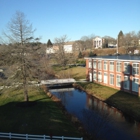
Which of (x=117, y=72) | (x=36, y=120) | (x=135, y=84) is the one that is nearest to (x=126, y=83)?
(x=135, y=84)

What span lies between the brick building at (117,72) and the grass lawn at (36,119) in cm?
1285

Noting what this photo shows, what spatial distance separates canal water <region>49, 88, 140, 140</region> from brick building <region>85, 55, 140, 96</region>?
5.85 metres

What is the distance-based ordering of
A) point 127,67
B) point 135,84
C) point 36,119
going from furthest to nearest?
point 127,67, point 135,84, point 36,119

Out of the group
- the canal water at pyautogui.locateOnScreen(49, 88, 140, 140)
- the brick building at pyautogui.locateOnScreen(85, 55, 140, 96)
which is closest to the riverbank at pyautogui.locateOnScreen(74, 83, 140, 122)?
the canal water at pyautogui.locateOnScreen(49, 88, 140, 140)

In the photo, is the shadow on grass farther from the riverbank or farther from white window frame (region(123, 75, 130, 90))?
white window frame (region(123, 75, 130, 90))

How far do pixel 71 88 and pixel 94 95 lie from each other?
27.1ft

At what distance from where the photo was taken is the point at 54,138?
1379cm

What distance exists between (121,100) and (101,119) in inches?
412

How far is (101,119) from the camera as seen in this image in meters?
15.9

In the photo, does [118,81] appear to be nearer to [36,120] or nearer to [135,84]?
[135,84]

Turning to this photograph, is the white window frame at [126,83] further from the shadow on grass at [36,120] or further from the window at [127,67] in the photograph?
the shadow on grass at [36,120]

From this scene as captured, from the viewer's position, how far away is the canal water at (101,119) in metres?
15.6

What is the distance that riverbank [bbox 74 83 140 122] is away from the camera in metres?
21.0

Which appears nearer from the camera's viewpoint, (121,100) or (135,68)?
(121,100)
